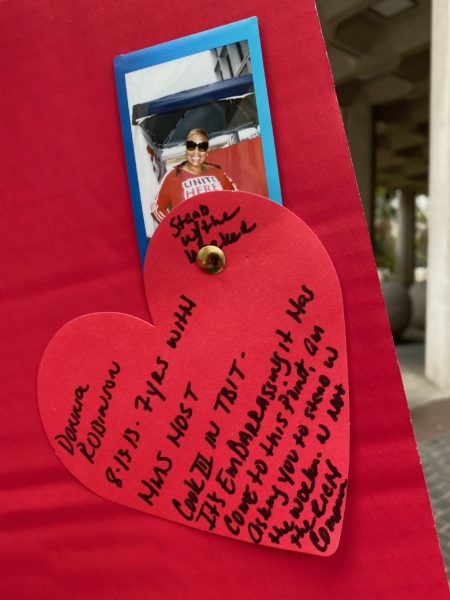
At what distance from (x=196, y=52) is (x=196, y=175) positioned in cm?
9

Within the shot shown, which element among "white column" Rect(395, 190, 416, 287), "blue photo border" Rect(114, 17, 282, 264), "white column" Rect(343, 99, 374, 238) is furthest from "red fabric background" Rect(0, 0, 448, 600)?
"white column" Rect(395, 190, 416, 287)

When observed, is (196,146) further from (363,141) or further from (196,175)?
(363,141)

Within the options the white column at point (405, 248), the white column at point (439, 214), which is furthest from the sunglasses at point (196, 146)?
the white column at point (405, 248)

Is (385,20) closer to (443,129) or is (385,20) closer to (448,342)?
(443,129)

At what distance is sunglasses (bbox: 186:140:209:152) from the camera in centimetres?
34

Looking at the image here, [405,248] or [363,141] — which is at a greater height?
[363,141]

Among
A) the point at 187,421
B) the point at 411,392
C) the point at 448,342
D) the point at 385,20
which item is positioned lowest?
the point at 411,392

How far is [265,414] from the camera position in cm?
34

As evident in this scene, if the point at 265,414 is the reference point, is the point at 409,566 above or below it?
below

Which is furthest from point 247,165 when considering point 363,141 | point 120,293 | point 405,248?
point 405,248

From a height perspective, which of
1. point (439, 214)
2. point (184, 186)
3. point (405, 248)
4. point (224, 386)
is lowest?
point (405, 248)

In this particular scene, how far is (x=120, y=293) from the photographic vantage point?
369 mm

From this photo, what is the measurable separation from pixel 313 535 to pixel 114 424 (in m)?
0.17

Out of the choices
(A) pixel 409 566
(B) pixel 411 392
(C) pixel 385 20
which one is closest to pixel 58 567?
(A) pixel 409 566
